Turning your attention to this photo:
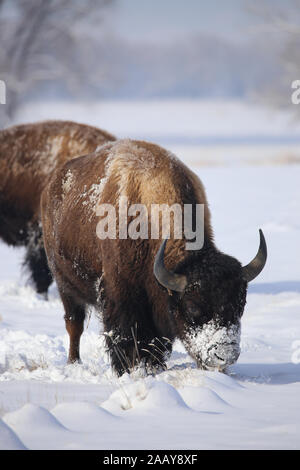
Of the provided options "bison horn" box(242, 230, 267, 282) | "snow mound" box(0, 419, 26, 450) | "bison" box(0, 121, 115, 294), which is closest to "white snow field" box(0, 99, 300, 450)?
"snow mound" box(0, 419, 26, 450)

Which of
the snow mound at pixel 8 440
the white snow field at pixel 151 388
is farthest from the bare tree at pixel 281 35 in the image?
the snow mound at pixel 8 440

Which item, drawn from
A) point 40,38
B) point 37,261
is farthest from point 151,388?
point 40,38

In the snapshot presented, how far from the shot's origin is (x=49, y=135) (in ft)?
27.1

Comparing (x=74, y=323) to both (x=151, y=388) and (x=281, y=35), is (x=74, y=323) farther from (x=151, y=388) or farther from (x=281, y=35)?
(x=281, y=35)

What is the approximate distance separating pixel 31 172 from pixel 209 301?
4193 mm

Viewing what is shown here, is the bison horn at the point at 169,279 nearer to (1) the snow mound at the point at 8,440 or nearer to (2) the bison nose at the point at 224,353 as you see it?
(2) the bison nose at the point at 224,353

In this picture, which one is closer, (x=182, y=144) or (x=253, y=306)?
(x=253, y=306)

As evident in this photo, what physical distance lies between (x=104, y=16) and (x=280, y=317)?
22.2 metres

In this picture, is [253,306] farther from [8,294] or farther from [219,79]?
[219,79]

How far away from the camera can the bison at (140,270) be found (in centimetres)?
462

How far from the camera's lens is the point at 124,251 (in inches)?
202

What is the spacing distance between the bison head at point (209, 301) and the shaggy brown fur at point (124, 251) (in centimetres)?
18

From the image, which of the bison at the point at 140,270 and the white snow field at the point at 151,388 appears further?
the bison at the point at 140,270

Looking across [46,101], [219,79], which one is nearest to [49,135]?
[46,101]
